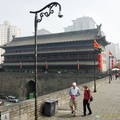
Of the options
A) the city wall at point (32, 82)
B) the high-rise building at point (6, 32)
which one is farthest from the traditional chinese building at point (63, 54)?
the high-rise building at point (6, 32)

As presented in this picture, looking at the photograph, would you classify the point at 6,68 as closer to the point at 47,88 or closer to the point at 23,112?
the point at 47,88

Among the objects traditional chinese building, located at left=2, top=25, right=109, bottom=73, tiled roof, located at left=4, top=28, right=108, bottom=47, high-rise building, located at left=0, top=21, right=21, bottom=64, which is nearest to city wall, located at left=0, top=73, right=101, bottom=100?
traditional chinese building, located at left=2, top=25, right=109, bottom=73

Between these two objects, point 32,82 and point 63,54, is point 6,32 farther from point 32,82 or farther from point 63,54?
point 32,82

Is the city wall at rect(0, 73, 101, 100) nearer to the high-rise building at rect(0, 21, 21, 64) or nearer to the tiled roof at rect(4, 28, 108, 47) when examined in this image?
the tiled roof at rect(4, 28, 108, 47)

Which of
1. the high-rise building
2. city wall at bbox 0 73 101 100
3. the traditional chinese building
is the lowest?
city wall at bbox 0 73 101 100

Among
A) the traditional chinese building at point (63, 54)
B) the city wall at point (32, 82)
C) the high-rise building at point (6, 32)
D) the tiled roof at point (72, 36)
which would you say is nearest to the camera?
the city wall at point (32, 82)

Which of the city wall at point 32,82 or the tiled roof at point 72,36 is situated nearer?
the city wall at point 32,82

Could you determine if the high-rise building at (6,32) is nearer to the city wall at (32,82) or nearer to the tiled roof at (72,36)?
the tiled roof at (72,36)

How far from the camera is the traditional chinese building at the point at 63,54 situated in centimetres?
4041

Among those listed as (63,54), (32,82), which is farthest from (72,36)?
(32,82)

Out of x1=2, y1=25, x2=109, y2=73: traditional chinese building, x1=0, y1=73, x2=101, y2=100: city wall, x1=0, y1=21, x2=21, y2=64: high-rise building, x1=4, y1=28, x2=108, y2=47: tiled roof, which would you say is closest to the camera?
x1=0, y1=73, x2=101, y2=100: city wall

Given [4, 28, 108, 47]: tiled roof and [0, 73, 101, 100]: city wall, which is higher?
[4, 28, 108, 47]: tiled roof

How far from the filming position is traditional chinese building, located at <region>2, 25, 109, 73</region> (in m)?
40.4

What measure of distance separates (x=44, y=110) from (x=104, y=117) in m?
3.08
